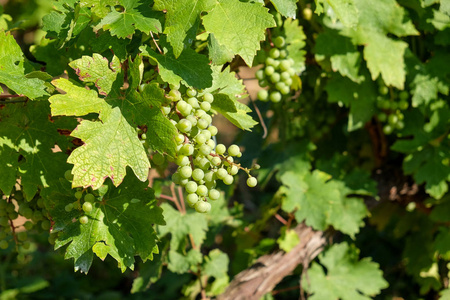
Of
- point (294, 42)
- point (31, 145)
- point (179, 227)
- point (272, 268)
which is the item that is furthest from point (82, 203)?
point (272, 268)

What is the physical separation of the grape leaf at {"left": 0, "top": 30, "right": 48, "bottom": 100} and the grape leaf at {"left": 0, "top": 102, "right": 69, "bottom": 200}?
0.12 meters

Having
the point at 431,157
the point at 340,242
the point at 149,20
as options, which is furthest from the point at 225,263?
the point at 149,20

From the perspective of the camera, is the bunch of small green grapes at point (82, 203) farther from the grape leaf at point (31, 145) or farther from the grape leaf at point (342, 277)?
the grape leaf at point (342, 277)

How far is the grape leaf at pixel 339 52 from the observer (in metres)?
2.04

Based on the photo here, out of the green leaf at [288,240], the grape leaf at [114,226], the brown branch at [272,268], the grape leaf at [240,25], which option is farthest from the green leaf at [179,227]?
the grape leaf at [240,25]

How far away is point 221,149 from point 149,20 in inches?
15.5

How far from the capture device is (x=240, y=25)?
1.25 metres

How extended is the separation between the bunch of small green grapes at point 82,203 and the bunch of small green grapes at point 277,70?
87 centimetres

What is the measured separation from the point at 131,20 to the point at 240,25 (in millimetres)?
285

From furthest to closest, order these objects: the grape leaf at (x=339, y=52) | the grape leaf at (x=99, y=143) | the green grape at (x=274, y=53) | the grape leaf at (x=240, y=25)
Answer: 1. the grape leaf at (x=339, y=52)
2. the green grape at (x=274, y=53)
3. the grape leaf at (x=240, y=25)
4. the grape leaf at (x=99, y=143)

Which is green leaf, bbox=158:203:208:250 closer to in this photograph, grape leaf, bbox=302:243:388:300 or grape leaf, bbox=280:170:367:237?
grape leaf, bbox=280:170:367:237

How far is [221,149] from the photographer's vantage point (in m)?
1.31

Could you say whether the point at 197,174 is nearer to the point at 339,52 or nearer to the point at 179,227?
the point at 179,227

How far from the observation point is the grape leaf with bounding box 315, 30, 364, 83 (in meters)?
2.04
